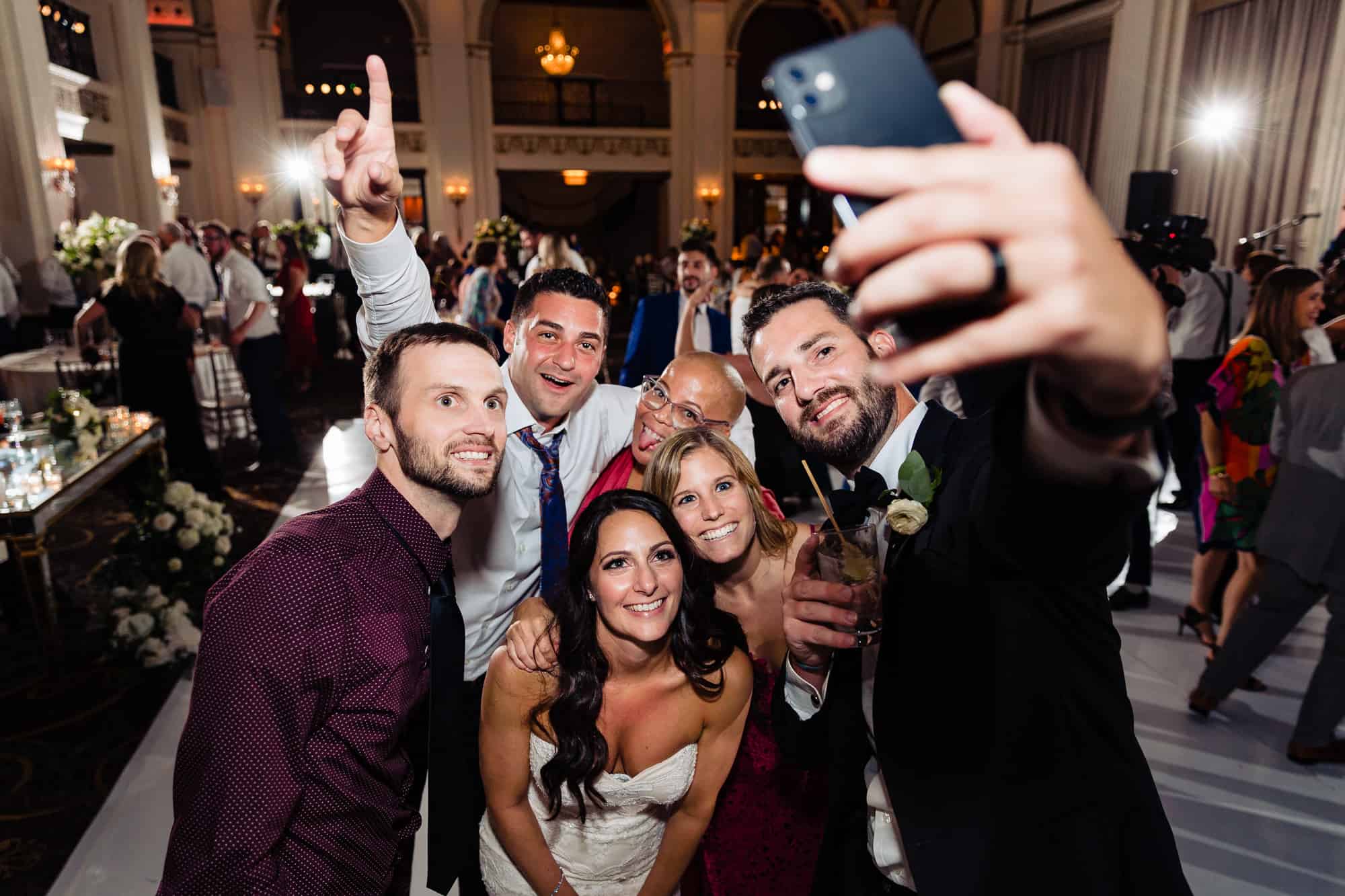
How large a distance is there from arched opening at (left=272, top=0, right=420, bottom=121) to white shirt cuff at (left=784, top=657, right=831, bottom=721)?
61.5ft

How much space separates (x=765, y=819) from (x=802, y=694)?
0.59 m

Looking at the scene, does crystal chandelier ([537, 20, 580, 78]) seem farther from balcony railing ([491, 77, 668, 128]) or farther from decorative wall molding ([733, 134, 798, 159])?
decorative wall molding ([733, 134, 798, 159])

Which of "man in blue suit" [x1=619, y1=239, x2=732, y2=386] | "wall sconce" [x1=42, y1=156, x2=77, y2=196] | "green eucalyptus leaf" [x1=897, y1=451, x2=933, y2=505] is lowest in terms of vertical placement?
"man in blue suit" [x1=619, y1=239, x2=732, y2=386]

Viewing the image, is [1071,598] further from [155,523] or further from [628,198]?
[628,198]

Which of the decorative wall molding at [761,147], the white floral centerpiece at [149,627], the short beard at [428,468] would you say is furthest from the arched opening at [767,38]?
the short beard at [428,468]

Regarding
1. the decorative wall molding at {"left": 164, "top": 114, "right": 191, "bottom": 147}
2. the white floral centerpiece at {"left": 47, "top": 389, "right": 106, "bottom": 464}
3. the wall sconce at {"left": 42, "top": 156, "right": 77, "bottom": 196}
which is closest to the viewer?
the white floral centerpiece at {"left": 47, "top": 389, "right": 106, "bottom": 464}

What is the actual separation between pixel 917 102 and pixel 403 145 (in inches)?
650

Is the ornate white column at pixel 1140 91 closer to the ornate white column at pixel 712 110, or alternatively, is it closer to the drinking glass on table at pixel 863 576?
the ornate white column at pixel 712 110

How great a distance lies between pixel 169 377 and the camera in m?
5.26

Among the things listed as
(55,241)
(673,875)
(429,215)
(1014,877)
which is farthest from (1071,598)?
(429,215)

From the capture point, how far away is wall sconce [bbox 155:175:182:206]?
11.8 meters

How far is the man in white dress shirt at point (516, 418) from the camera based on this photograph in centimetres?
183

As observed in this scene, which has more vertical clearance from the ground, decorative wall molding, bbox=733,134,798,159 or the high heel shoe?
decorative wall molding, bbox=733,134,798,159

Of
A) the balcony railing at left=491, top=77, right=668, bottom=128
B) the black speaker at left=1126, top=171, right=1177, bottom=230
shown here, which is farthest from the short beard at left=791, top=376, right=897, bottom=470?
the balcony railing at left=491, top=77, right=668, bottom=128
